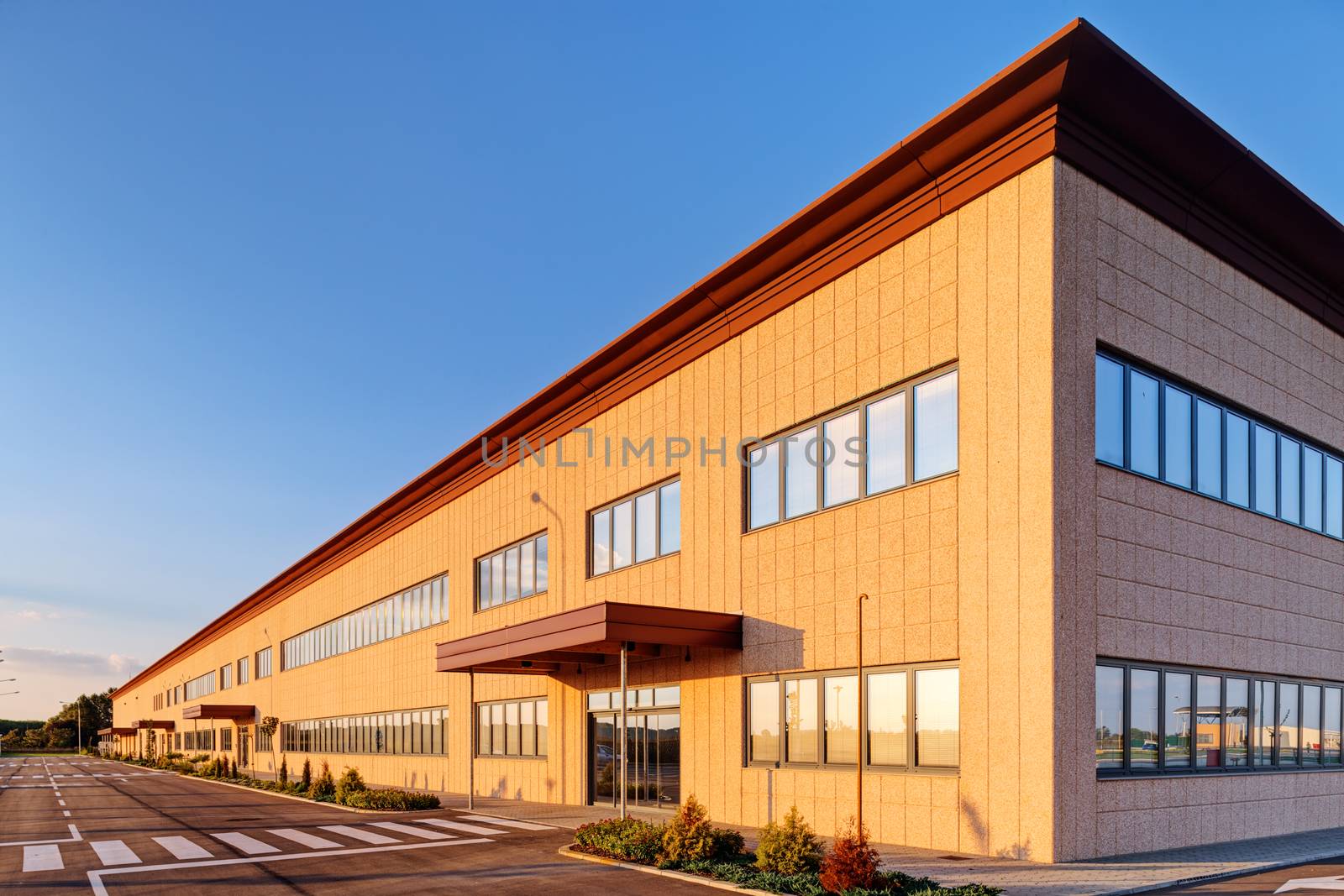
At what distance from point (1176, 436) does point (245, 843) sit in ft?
62.6

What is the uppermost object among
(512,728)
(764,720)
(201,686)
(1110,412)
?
(1110,412)

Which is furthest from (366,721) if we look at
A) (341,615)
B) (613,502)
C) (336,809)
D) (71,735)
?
(71,735)

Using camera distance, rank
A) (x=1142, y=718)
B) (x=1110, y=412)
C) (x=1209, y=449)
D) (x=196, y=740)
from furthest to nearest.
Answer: (x=196, y=740) → (x=1209, y=449) → (x=1110, y=412) → (x=1142, y=718)

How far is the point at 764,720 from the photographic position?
20.4m

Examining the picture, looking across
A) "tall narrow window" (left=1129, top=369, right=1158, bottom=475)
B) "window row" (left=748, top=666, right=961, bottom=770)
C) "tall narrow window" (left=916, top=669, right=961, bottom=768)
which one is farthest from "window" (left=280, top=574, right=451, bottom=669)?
"tall narrow window" (left=1129, top=369, right=1158, bottom=475)

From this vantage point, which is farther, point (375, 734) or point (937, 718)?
point (375, 734)

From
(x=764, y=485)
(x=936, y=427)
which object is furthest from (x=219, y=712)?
(x=936, y=427)

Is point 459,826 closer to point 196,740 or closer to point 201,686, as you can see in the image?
point 196,740

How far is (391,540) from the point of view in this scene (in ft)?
144

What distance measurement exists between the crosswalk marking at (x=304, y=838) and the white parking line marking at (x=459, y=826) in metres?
2.74

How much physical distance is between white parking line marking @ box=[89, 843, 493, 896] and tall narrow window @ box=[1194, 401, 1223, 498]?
1452 cm

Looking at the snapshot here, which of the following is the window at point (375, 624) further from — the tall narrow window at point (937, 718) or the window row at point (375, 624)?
the tall narrow window at point (937, 718)

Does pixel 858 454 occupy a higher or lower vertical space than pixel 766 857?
higher

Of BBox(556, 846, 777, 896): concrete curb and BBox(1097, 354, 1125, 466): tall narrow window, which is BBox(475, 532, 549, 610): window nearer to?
BBox(556, 846, 777, 896): concrete curb
